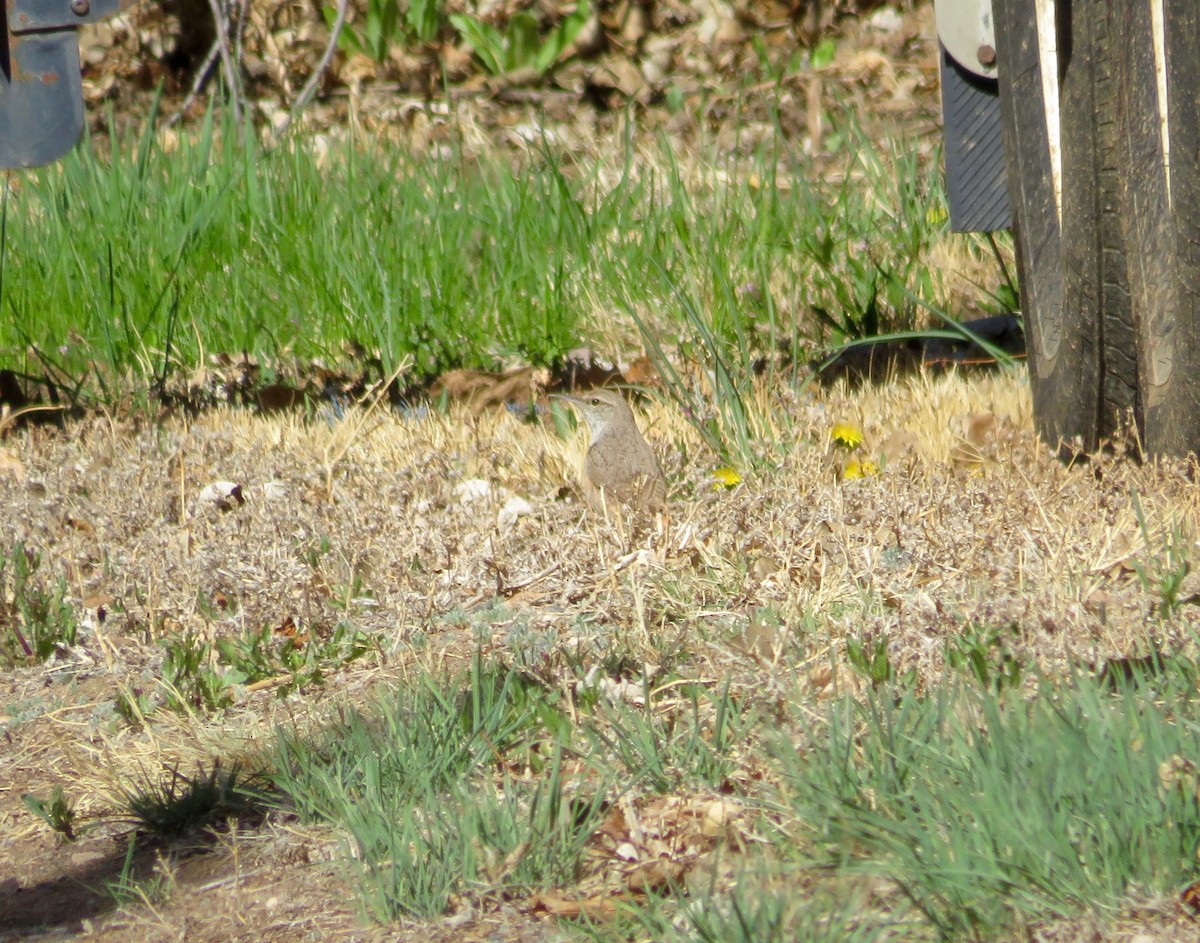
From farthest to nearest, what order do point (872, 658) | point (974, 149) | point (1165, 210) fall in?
point (974, 149), point (1165, 210), point (872, 658)

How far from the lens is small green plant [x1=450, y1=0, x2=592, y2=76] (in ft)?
38.5

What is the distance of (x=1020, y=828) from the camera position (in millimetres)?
2012

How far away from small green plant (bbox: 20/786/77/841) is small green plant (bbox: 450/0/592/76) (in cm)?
971

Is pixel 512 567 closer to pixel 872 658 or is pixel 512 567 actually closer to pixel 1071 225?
pixel 872 658

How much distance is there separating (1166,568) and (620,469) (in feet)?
4.84

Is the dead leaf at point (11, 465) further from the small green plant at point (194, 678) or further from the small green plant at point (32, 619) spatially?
the small green plant at point (194, 678)

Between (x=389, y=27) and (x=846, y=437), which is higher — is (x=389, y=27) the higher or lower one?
the higher one

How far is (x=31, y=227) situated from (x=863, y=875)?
17.0 ft

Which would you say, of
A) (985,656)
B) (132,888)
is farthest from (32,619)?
(985,656)

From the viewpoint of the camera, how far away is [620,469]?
4.09m

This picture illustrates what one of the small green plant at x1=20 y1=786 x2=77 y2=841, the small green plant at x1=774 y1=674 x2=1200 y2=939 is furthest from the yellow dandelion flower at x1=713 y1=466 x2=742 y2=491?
the small green plant at x1=20 y1=786 x2=77 y2=841

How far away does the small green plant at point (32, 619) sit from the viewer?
11.9ft

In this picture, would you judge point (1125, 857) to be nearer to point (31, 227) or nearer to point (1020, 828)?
point (1020, 828)

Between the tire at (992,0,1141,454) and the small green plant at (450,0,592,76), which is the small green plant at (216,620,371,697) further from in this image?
the small green plant at (450,0,592,76)
